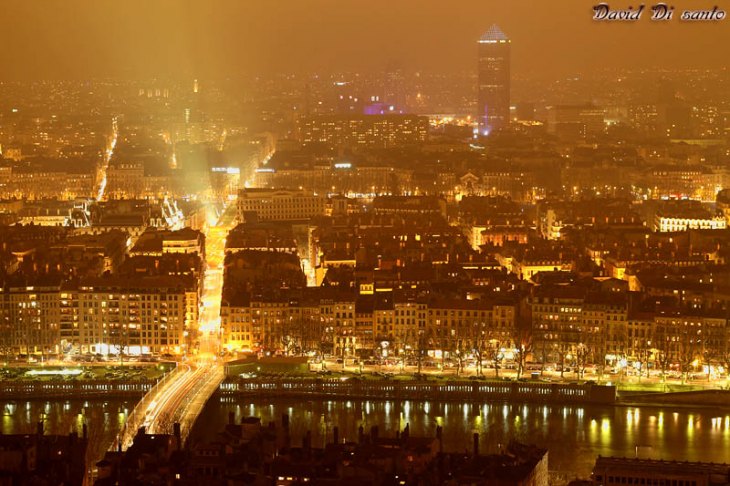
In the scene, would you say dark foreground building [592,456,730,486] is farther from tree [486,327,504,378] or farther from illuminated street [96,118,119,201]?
illuminated street [96,118,119,201]

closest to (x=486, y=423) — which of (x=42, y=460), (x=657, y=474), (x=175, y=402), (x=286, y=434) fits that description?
(x=286, y=434)

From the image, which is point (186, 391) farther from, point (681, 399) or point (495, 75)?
point (495, 75)

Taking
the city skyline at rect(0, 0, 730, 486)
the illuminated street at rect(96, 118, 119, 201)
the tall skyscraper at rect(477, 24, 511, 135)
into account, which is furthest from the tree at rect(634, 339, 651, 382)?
the tall skyscraper at rect(477, 24, 511, 135)


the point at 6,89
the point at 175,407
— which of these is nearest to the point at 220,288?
the point at 175,407

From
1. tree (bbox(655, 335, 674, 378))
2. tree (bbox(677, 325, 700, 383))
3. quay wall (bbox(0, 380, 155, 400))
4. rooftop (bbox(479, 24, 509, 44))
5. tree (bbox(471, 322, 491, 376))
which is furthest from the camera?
rooftop (bbox(479, 24, 509, 44))

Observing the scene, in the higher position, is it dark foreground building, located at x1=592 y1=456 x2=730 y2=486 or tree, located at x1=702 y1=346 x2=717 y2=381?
tree, located at x1=702 y1=346 x2=717 y2=381

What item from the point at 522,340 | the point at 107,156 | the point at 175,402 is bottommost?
the point at 175,402
